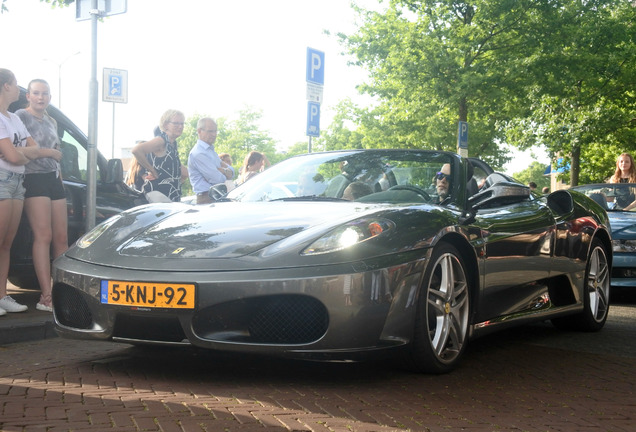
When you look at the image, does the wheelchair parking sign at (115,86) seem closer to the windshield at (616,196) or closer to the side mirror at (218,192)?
the windshield at (616,196)

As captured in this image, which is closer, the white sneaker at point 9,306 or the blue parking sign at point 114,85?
the white sneaker at point 9,306

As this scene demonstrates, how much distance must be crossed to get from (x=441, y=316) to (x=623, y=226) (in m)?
5.71

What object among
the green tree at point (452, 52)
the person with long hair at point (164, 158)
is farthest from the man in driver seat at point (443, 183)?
the green tree at point (452, 52)

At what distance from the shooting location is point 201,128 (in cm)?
912

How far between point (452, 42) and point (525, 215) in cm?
1767

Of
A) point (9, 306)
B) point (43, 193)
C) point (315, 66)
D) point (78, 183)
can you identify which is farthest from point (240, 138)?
point (9, 306)

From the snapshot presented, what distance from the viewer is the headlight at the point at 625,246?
368 inches

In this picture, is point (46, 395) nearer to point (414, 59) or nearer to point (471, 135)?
point (414, 59)

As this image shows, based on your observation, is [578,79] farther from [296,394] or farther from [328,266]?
[296,394]

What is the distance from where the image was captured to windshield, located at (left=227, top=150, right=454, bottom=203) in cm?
521

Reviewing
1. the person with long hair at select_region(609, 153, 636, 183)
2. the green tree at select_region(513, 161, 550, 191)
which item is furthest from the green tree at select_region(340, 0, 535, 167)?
the green tree at select_region(513, 161, 550, 191)

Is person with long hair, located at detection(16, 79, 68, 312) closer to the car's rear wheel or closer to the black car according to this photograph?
the black car

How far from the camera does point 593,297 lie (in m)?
6.74

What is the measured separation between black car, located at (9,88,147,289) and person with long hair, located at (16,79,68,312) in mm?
568
